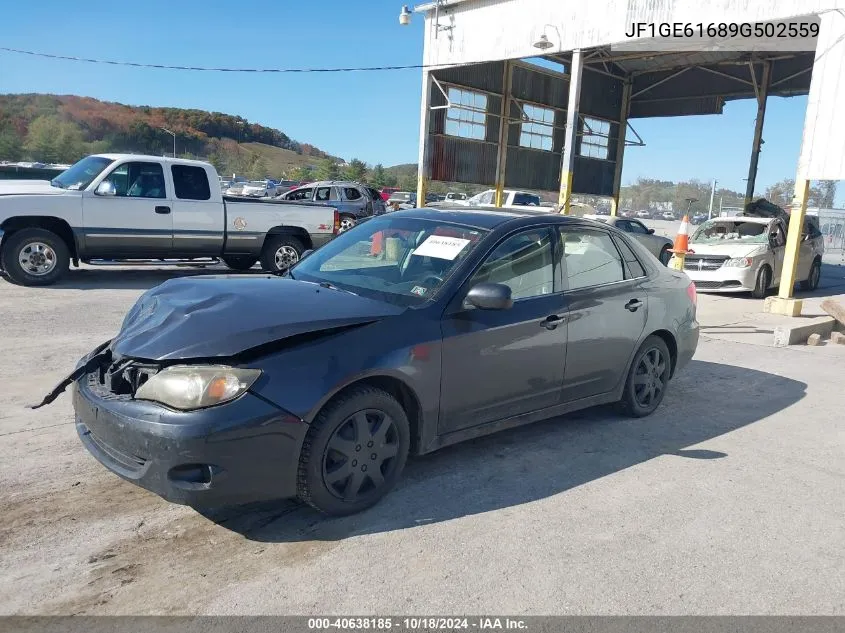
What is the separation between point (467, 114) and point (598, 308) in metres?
18.2

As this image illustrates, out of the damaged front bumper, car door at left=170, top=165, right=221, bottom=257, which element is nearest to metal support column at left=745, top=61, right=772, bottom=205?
car door at left=170, top=165, right=221, bottom=257

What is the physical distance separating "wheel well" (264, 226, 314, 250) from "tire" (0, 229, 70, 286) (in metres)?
3.41

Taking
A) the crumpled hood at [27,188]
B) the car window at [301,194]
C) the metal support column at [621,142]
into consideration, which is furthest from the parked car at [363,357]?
the metal support column at [621,142]

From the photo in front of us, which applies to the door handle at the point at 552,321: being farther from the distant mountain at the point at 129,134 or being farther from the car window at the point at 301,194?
the distant mountain at the point at 129,134

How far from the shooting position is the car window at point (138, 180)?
10.8 meters

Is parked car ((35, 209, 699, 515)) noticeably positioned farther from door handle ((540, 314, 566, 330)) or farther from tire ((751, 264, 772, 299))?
tire ((751, 264, 772, 299))

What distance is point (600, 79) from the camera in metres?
25.7

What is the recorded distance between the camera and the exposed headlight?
303cm

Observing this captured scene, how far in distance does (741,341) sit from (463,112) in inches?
571

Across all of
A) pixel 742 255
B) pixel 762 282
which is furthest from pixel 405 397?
pixel 762 282

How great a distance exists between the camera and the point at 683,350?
5820 millimetres

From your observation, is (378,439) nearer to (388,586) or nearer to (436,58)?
(388,586)

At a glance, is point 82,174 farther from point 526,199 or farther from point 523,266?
point 526,199

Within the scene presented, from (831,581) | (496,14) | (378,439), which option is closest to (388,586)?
(378,439)
